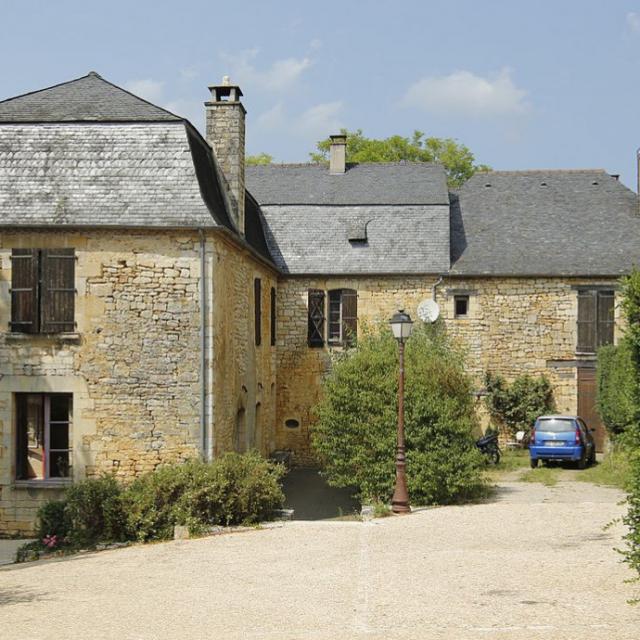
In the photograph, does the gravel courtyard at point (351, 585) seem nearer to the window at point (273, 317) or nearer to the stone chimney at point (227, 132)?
the stone chimney at point (227, 132)

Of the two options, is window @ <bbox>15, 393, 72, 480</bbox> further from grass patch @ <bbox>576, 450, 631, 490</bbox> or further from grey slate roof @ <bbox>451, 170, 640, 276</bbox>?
grey slate roof @ <bbox>451, 170, 640, 276</bbox>

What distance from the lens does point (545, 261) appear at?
2286cm

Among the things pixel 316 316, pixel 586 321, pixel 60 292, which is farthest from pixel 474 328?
pixel 60 292

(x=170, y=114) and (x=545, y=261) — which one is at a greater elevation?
(x=170, y=114)

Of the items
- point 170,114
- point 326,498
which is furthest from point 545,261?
point 170,114

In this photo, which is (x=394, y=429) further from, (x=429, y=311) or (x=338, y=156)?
(x=338, y=156)

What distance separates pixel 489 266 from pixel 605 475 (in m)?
6.85

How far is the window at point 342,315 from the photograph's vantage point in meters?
22.9

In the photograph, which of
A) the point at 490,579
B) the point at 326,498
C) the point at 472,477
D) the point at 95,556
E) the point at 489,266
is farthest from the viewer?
the point at 489,266

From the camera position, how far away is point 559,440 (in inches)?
746

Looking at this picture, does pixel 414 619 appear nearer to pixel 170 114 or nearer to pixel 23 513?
pixel 23 513

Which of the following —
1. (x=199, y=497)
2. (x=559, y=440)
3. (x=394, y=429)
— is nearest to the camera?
(x=199, y=497)

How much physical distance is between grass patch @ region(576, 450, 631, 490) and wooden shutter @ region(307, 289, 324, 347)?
758 centimetres

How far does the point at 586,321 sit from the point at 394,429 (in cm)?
958
